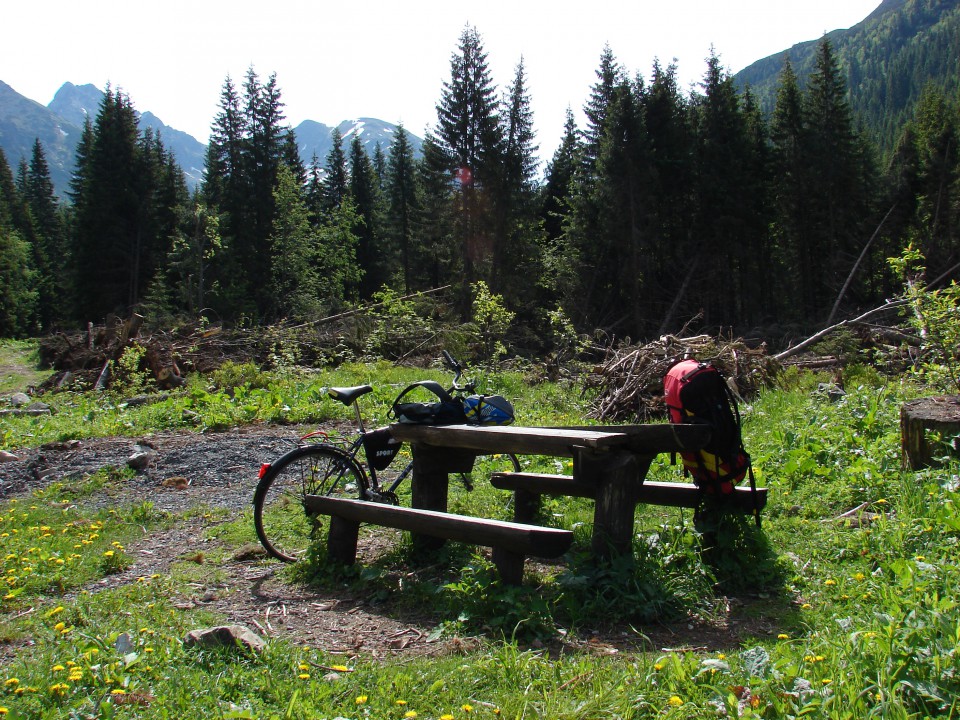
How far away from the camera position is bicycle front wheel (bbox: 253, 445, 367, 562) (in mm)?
4887

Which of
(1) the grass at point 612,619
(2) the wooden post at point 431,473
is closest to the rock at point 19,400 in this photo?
(1) the grass at point 612,619

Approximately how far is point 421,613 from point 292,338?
14.2m

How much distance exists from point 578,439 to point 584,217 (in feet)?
98.5

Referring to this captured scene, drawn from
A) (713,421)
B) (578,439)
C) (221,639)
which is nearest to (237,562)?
(221,639)

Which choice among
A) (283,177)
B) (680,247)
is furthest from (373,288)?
(680,247)

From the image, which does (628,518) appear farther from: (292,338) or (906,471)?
(292,338)

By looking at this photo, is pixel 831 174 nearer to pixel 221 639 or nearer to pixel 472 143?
pixel 472 143

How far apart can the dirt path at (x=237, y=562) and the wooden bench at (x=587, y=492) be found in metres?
0.98

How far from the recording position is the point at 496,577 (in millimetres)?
3859

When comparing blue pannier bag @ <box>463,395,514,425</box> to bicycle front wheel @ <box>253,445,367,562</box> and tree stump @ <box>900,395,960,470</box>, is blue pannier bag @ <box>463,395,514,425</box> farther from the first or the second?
tree stump @ <box>900,395,960,470</box>

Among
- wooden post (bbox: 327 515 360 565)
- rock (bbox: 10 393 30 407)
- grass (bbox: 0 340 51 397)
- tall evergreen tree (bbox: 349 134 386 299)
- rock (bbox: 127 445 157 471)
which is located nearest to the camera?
wooden post (bbox: 327 515 360 565)

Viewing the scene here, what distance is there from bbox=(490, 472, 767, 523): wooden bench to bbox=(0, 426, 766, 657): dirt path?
3.21ft

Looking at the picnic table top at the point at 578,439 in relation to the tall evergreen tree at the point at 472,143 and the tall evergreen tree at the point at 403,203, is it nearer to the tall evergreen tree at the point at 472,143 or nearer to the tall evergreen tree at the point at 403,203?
the tall evergreen tree at the point at 472,143

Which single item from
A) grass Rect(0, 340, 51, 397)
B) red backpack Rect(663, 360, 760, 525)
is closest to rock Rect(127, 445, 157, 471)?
red backpack Rect(663, 360, 760, 525)
